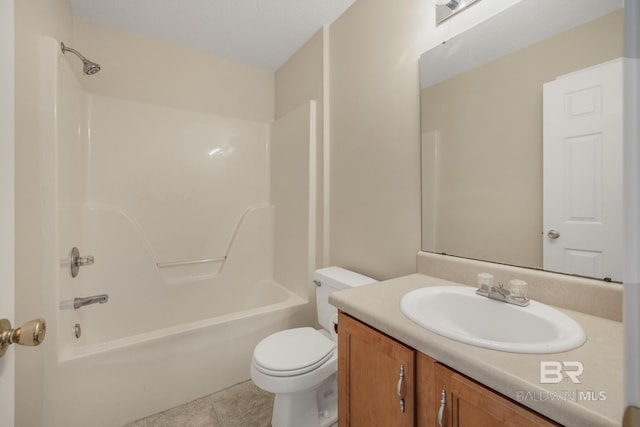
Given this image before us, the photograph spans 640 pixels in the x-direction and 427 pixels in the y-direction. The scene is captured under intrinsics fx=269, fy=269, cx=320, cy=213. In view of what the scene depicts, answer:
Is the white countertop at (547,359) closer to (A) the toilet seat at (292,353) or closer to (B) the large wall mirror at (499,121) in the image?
(B) the large wall mirror at (499,121)

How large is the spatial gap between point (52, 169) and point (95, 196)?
Result: 77cm

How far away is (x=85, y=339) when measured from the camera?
176 cm

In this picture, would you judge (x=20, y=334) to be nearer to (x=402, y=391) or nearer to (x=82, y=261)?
(x=402, y=391)

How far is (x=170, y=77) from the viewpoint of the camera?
86.9 inches

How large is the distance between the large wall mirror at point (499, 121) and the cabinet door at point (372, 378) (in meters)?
0.58

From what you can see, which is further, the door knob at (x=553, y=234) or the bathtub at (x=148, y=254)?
the bathtub at (x=148, y=254)

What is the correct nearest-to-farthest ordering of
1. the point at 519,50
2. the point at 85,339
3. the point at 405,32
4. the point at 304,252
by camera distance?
the point at 519,50
the point at 405,32
the point at 85,339
the point at 304,252

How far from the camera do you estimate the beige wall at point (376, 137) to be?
1.37 metres

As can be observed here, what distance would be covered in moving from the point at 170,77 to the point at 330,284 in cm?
210

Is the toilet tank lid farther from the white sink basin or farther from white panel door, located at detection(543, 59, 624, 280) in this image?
white panel door, located at detection(543, 59, 624, 280)

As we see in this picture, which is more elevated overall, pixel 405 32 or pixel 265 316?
pixel 405 32

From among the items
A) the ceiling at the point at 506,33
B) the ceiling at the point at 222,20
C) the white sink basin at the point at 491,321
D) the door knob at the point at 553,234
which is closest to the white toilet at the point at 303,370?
the white sink basin at the point at 491,321

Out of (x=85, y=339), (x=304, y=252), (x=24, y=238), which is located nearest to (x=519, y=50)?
(x=304, y=252)

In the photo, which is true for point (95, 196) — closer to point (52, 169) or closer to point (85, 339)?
point (52, 169)
